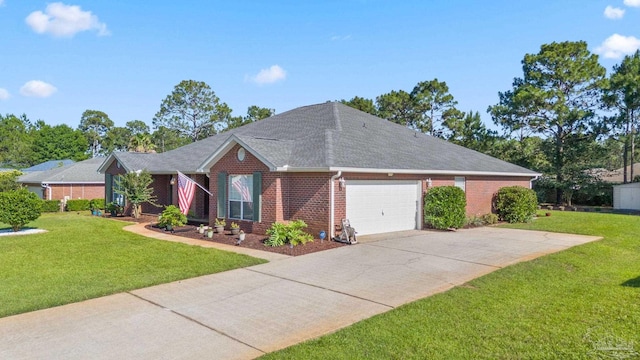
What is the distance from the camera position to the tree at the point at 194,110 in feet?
174

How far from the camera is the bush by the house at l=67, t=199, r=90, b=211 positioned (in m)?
26.9

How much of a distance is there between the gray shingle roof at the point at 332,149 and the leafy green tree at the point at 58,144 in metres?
57.5

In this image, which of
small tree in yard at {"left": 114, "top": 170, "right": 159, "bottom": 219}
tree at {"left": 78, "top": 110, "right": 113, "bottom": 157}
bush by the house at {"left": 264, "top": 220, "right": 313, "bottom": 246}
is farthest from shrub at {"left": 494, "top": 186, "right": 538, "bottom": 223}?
tree at {"left": 78, "top": 110, "right": 113, "bottom": 157}

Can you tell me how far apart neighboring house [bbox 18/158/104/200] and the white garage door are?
23006 mm

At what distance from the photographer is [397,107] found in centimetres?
4231

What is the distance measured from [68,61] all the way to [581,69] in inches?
1476

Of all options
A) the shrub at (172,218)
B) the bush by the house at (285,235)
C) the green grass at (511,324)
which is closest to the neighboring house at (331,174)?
the bush by the house at (285,235)

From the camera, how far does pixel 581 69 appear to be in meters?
32.1

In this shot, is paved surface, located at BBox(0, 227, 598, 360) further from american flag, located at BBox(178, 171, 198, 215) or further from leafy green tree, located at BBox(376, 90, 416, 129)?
leafy green tree, located at BBox(376, 90, 416, 129)

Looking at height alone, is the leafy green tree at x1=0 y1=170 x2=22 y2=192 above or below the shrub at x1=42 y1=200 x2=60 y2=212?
above

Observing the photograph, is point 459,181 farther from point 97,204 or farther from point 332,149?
point 97,204

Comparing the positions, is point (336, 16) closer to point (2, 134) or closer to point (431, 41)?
point (431, 41)

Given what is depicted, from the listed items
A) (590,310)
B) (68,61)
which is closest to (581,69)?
(590,310)

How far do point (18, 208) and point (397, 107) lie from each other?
35157 mm
